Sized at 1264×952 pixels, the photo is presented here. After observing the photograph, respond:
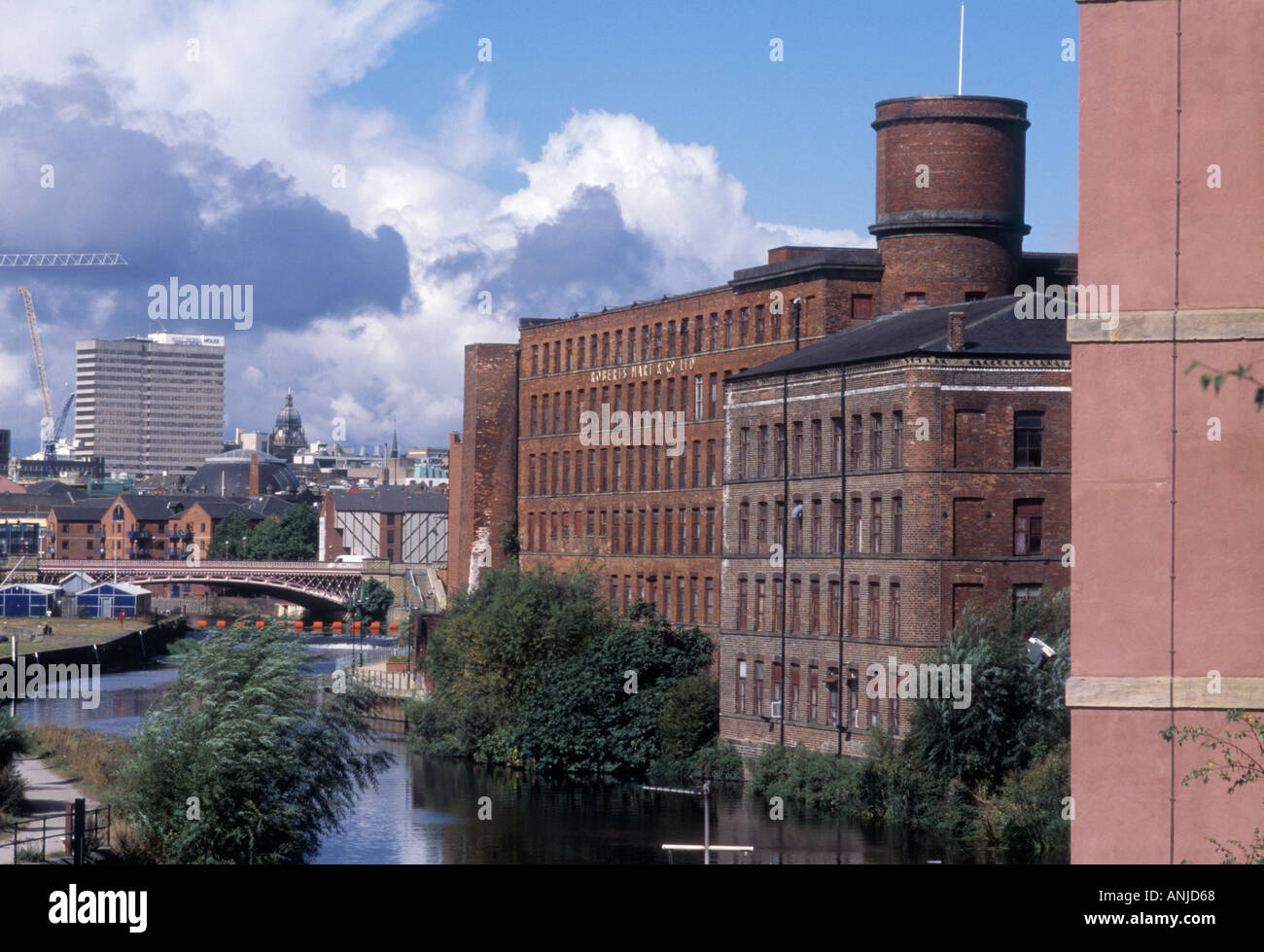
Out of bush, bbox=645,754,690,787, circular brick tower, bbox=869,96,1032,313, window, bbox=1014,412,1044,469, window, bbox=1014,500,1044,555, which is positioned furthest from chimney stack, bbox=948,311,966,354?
bush, bbox=645,754,690,787

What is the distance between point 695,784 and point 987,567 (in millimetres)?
12122

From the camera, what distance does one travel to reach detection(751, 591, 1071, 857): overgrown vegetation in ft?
149

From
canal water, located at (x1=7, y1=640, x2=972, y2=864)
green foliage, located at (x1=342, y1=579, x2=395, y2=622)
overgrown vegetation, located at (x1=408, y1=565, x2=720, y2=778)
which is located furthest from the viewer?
green foliage, located at (x1=342, y1=579, x2=395, y2=622)

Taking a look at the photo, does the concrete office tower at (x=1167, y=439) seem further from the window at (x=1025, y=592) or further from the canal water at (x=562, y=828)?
the window at (x=1025, y=592)

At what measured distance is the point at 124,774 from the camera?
128 ft

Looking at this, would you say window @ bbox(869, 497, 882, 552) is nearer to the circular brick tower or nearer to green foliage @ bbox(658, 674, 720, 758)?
green foliage @ bbox(658, 674, 720, 758)

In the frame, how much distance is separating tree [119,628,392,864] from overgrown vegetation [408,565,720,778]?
67.1 ft

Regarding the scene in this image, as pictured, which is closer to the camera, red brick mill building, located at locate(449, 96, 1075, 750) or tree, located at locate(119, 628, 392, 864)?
tree, located at locate(119, 628, 392, 864)

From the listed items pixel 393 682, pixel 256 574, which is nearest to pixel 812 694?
pixel 393 682

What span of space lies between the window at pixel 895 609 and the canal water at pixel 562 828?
5.49 m

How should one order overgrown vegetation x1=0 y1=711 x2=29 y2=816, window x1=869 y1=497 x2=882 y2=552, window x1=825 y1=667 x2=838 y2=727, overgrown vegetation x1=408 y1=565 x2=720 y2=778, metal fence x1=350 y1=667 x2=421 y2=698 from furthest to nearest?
metal fence x1=350 y1=667 x2=421 y2=698, overgrown vegetation x1=408 y1=565 x2=720 y2=778, window x1=825 y1=667 x2=838 y2=727, window x1=869 y1=497 x2=882 y2=552, overgrown vegetation x1=0 y1=711 x2=29 y2=816

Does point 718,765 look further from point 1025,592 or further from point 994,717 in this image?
point 994,717

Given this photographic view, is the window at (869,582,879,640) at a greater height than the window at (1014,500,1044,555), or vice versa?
the window at (1014,500,1044,555)
